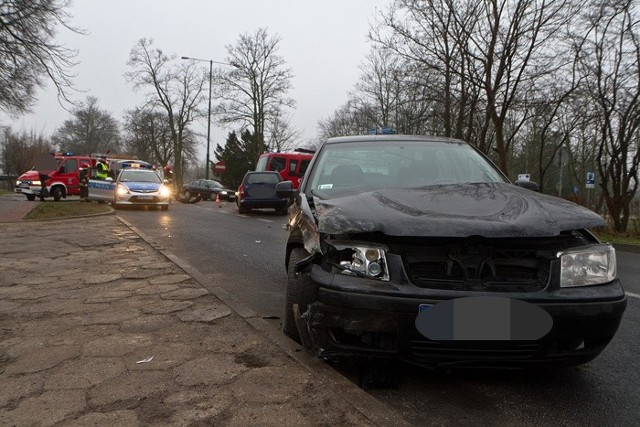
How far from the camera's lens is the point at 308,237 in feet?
9.44

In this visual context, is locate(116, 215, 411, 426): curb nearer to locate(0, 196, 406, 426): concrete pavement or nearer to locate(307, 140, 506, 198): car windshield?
locate(0, 196, 406, 426): concrete pavement

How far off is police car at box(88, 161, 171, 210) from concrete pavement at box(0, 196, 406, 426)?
12.1 meters

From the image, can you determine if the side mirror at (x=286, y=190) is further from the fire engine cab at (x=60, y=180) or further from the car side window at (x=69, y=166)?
the car side window at (x=69, y=166)

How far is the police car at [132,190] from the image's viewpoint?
16.9m

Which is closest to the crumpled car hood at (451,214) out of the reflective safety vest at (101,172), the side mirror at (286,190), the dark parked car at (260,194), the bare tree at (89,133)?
the side mirror at (286,190)

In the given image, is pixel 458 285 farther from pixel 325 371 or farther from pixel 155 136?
pixel 155 136

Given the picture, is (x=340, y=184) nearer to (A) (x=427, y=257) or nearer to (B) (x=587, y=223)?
(A) (x=427, y=257)

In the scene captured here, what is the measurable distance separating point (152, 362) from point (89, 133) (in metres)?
72.8

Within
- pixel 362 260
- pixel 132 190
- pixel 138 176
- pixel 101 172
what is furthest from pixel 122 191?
pixel 362 260

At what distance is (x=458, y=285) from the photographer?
7.63 feet

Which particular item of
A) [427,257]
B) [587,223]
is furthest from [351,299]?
[587,223]

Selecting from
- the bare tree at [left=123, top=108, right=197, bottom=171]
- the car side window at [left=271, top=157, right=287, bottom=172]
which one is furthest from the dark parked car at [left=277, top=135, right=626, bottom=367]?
the bare tree at [left=123, top=108, right=197, bottom=171]

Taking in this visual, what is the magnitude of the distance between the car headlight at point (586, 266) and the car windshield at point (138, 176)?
1711cm

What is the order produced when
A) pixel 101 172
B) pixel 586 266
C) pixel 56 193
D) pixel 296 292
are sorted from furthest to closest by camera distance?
pixel 56 193
pixel 101 172
pixel 296 292
pixel 586 266
